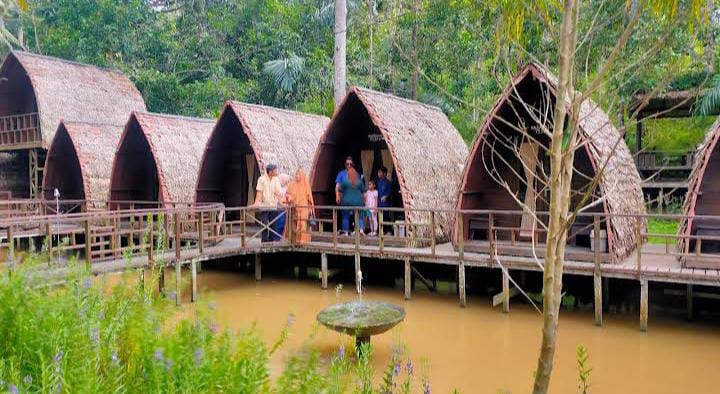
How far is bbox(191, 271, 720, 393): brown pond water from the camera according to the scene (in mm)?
6664

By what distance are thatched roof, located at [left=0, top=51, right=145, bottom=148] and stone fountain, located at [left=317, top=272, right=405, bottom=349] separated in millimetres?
13129

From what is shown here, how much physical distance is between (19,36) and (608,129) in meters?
24.1

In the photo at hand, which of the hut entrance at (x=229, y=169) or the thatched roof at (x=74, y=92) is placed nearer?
the hut entrance at (x=229, y=169)

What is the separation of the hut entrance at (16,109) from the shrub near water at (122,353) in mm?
16437

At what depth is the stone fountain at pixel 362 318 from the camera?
22.6 feet

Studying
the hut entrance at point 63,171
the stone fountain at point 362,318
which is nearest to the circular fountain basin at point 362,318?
the stone fountain at point 362,318

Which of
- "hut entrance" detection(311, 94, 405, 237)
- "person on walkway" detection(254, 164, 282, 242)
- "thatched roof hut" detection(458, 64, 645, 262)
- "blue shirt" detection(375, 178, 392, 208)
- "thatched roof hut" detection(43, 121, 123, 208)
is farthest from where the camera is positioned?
"thatched roof hut" detection(43, 121, 123, 208)

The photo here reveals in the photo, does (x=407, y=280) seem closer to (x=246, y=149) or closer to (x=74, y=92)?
(x=246, y=149)

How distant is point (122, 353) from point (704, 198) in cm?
965

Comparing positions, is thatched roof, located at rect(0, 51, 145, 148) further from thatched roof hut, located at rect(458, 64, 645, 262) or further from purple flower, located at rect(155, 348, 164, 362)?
purple flower, located at rect(155, 348, 164, 362)

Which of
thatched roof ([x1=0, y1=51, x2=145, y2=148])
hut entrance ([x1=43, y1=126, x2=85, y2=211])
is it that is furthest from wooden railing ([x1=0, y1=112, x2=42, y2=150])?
hut entrance ([x1=43, y1=126, x2=85, y2=211])

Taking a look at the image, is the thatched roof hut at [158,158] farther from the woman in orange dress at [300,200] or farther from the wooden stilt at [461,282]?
the wooden stilt at [461,282]

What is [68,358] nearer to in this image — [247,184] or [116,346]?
[116,346]

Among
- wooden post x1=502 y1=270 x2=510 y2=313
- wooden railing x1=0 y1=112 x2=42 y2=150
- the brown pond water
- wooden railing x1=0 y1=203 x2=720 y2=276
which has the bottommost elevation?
the brown pond water
